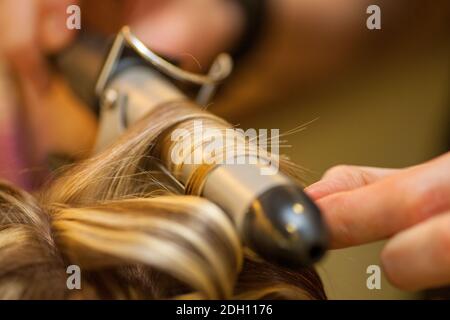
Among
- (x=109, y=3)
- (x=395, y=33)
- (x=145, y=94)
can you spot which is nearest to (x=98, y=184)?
(x=145, y=94)

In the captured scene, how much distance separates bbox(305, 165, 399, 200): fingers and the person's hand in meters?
0.07

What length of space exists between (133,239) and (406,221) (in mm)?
268

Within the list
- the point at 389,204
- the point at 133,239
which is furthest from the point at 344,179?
the point at 133,239

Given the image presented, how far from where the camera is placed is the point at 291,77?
1010 millimetres

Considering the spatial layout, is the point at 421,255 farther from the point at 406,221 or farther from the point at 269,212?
the point at 269,212

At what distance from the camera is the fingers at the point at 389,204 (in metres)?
0.57

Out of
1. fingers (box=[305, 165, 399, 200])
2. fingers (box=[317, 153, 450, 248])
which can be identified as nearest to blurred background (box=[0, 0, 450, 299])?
fingers (box=[305, 165, 399, 200])

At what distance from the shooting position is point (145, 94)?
0.86 m

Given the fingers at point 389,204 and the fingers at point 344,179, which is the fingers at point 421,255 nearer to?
the fingers at point 389,204

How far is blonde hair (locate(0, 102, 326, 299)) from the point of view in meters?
0.55

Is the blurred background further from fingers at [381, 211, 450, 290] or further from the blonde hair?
fingers at [381, 211, 450, 290]

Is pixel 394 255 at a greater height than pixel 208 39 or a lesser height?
lesser
